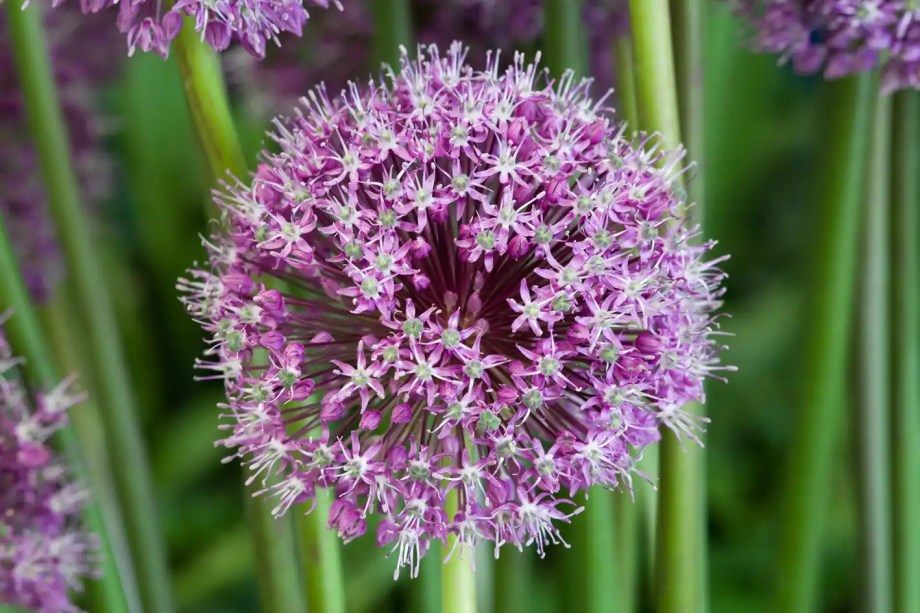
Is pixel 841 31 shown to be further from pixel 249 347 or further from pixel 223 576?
pixel 223 576

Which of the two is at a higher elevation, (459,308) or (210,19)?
(210,19)

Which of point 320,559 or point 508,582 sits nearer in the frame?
point 320,559

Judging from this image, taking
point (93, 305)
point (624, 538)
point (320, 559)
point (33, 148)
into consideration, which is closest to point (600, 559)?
point (624, 538)

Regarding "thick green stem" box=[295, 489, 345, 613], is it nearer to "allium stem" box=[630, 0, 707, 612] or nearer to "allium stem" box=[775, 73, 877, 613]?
"allium stem" box=[630, 0, 707, 612]

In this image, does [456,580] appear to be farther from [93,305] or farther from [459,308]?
[93,305]

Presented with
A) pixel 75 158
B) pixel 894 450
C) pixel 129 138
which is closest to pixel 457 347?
pixel 894 450

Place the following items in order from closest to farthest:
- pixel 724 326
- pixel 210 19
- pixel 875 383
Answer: pixel 210 19, pixel 875 383, pixel 724 326
